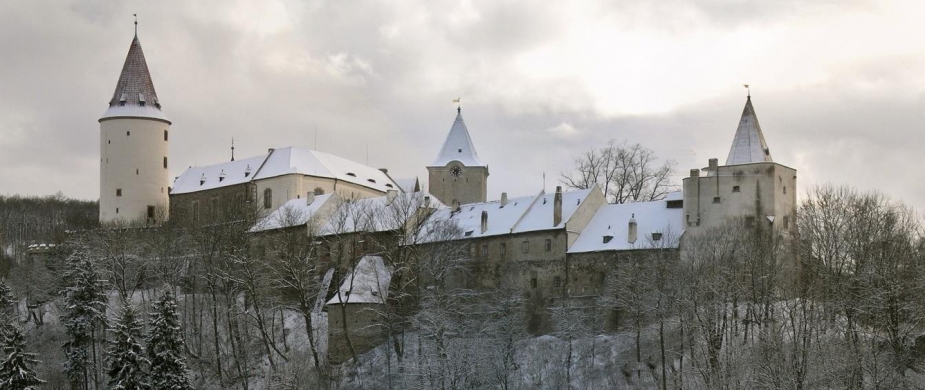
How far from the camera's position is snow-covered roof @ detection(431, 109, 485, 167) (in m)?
93.8

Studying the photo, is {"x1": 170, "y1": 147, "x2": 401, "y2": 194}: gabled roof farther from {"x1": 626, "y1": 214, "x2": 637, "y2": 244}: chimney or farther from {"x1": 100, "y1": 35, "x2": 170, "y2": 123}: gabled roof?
{"x1": 626, "y1": 214, "x2": 637, "y2": 244}: chimney

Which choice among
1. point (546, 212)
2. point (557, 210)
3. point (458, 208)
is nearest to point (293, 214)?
point (458, 208)

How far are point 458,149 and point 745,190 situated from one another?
3483cm

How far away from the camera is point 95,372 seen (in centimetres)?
6009

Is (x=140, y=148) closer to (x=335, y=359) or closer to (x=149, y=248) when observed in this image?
(x=149, y=248)

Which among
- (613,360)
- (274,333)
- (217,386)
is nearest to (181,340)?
(217,386)

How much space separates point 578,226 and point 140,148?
39.4m

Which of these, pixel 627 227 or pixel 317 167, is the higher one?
pixel 317 167

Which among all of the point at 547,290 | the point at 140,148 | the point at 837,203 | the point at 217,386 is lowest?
the point at 217,386

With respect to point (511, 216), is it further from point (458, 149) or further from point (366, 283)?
point (458, 149)

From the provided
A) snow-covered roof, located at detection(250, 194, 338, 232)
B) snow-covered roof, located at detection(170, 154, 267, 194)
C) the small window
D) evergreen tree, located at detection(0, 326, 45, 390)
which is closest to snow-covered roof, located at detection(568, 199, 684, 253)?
snow-covered roof, located at detection(250, 194, 338, 232)

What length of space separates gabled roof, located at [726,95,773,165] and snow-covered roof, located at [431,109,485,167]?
30881 millimetres

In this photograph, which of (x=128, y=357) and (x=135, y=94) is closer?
(x=128, y=357)

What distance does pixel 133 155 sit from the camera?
93250 mm
